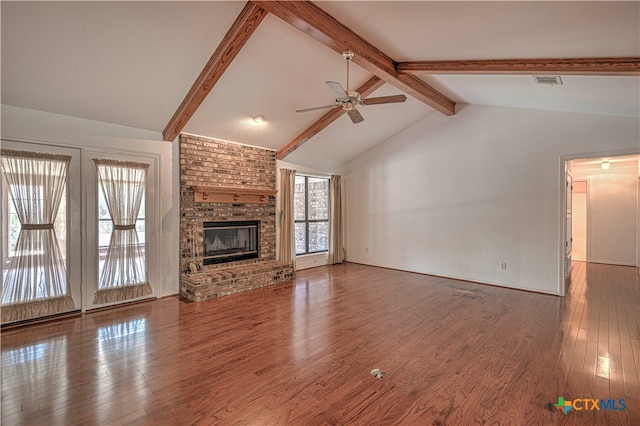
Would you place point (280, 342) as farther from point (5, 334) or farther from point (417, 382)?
point (5, 334)

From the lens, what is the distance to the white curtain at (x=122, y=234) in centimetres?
440

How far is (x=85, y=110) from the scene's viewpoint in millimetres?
4043

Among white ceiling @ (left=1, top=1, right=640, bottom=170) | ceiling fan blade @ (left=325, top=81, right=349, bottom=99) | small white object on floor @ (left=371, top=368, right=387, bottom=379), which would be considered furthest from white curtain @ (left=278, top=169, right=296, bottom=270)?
small white object on floor @ (left=371, top=368, right=387, bottom=379)

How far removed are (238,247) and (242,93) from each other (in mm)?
2954

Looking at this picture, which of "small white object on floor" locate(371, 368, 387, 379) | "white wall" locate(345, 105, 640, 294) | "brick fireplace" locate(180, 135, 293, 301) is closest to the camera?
"small white object on floor" locate(371, 368, 387, 379)

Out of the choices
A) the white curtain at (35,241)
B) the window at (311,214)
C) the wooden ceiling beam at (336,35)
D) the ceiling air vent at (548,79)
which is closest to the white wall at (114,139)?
the white curtain at (35,241)

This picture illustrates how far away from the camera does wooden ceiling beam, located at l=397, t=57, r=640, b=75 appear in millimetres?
2861

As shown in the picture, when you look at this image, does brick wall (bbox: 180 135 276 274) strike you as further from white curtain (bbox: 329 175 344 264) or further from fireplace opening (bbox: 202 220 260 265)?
white curtain (bbox: 329 175 344 264)

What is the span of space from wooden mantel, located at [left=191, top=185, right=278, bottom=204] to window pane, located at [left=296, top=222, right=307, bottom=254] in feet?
4.24

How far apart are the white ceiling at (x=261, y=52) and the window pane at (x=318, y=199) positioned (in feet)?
8.79

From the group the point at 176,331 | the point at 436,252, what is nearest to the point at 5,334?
the point at 176,331

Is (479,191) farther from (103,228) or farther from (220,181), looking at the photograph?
(103,228)

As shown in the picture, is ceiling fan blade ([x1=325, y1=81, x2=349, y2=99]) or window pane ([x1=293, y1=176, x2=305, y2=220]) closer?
ceiling fan blade ([x1=325, y1=81, x2=349, y2=99])

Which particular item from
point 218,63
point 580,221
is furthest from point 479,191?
point 580,221
